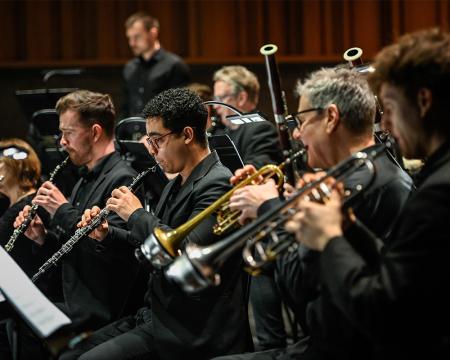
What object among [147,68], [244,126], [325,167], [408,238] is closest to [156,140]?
[325,167]

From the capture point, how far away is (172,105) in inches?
128

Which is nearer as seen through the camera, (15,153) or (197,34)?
(15,153)

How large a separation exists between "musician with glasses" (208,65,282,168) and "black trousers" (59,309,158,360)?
5.32 feet

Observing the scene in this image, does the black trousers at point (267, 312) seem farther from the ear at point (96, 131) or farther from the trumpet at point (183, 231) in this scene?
the trumpet at point (183, 231)

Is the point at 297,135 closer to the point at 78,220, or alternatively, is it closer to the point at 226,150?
the point at 226,150

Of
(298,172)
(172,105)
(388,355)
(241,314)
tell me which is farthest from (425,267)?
(172,105)

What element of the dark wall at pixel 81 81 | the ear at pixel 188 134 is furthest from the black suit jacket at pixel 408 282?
the dark wall at pixel 81 81

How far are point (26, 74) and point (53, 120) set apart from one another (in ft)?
10.9

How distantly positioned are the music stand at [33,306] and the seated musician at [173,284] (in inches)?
22.3

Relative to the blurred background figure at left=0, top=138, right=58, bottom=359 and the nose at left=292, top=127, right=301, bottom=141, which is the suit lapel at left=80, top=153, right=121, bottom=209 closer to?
the blurred background figure at left=0, top=138, right=58, bottom=359

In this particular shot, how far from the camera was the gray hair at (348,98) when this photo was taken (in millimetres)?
2506

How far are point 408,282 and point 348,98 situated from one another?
0.86 m

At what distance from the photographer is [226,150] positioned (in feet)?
11.9

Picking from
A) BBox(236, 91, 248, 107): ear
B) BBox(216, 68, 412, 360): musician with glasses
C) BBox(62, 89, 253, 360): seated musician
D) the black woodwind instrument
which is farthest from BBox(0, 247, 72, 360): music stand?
BBox(236, 91, 248, 107): ear
